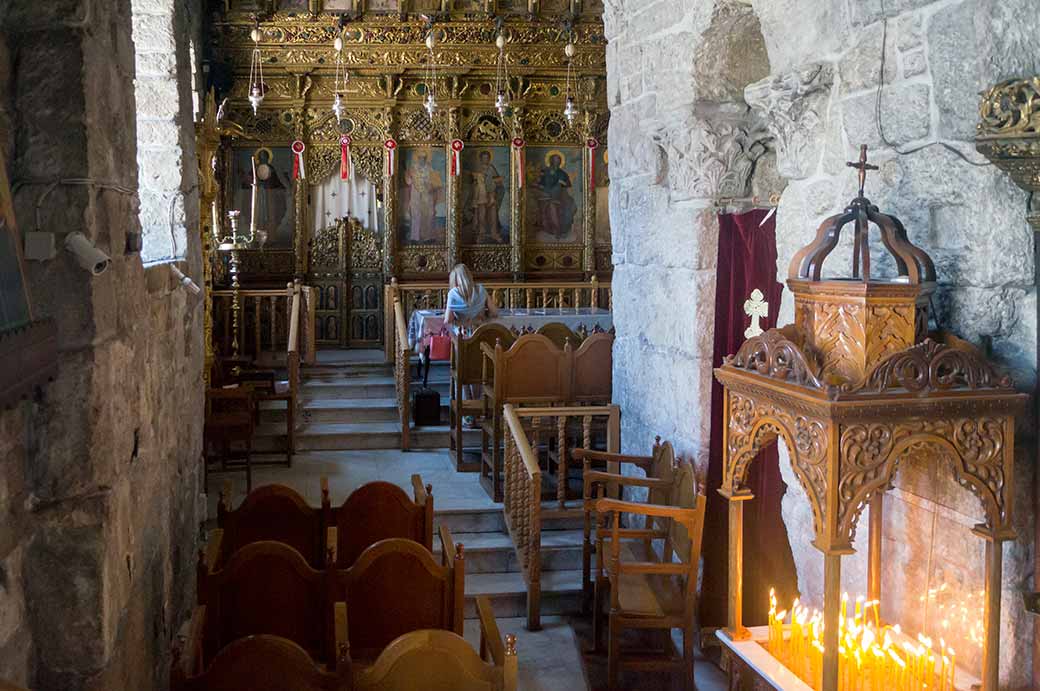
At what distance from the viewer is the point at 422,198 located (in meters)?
13.3

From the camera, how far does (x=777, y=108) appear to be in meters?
3.84

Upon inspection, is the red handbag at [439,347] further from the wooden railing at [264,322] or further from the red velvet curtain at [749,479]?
the red velvet curtain at [749,479]

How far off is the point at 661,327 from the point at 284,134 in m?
8.35

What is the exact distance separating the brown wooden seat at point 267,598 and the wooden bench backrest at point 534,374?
3.45 m

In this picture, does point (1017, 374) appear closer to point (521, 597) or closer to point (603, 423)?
point (521, 597)

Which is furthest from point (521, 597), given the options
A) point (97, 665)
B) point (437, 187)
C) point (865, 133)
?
point (437, 187)

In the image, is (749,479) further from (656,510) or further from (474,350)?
(474,350)

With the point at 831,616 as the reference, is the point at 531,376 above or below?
above

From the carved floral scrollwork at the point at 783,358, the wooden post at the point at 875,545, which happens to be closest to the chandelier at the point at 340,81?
the carved floral scrollwork at the point at 783,358

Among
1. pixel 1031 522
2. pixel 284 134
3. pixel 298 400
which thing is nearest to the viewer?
pixel 1031 522

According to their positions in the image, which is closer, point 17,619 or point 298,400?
point 17,619

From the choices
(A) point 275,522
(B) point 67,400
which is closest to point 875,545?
(B) point 67,400

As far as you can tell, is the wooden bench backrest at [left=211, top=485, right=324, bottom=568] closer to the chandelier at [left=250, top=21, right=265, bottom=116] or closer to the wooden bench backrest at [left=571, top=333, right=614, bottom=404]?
the wooden bench backrest at [left=571, top=333, right=614, bottom=404]

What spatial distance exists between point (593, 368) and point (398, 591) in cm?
366
